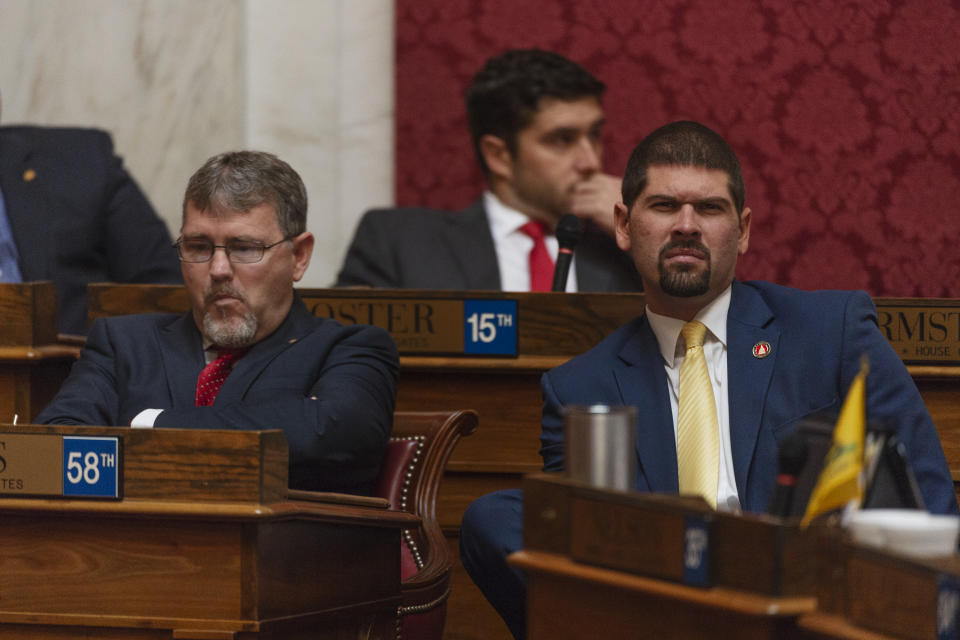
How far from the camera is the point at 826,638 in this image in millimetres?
1439

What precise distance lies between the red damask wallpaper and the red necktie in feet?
1.92

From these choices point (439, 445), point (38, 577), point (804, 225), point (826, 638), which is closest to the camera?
point (826, 638)

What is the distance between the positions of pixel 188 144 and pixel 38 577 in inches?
106

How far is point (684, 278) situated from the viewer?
8.39ft

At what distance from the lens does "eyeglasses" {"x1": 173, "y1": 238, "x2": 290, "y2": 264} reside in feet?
9.28

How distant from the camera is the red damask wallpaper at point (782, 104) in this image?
4.07 meters

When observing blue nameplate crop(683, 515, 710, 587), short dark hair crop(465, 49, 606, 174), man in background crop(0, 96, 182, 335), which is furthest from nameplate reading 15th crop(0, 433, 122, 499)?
short dark hair crop(465, 49, 606, 174)

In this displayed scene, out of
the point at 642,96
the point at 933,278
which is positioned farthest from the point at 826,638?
the point at 642,96

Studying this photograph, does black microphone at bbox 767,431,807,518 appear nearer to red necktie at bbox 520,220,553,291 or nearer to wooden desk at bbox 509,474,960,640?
wooden desk at bbox 509,474,960,640

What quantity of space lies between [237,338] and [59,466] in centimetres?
75

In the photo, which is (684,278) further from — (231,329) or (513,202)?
(513,202)

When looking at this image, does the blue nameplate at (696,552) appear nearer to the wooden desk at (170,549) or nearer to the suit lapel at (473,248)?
the wooden desk at (170,549)

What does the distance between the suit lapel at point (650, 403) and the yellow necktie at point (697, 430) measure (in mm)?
21

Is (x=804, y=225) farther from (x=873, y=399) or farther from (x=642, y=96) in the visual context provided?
(x=873, y=399)
